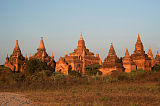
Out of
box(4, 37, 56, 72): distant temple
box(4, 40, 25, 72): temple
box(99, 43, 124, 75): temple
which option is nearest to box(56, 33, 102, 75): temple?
box(4, 37, 56, 72): distant temple

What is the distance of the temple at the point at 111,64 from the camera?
111ft

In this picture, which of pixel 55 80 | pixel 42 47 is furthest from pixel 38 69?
pixel 42 47

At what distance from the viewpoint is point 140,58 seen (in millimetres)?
37125

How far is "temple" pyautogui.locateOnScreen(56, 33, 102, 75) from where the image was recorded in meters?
41.3

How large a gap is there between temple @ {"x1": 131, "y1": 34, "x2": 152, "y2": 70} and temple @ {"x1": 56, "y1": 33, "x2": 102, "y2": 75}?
1018cm

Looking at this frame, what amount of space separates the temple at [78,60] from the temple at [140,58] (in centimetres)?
1018

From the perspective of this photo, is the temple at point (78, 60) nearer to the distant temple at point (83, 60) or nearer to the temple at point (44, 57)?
the distant temple at point (83, 60)

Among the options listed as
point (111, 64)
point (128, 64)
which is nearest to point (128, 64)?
point (128, 64)

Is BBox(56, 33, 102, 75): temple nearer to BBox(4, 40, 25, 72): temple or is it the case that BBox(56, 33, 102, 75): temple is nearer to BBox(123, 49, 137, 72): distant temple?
BBox(4, 40, 25, 72): temple

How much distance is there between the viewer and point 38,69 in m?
30.0

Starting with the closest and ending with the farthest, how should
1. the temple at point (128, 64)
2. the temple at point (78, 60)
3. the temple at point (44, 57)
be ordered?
the temple at point (128, 64) → the temple at point (78, 60) → the temple at point (44, 57)

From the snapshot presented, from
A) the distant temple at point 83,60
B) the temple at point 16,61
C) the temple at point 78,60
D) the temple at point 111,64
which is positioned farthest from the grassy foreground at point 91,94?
the temple at point 16,61

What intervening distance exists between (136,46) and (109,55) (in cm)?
590

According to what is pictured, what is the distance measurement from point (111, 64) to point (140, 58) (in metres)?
5.81
